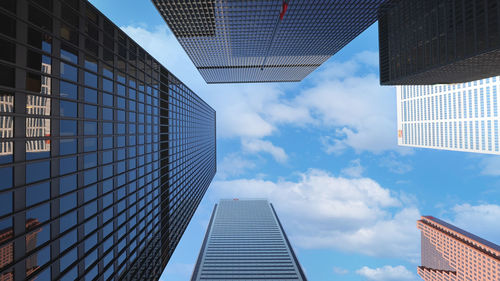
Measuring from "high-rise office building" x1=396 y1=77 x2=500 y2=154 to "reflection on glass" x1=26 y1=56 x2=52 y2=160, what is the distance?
194 meters

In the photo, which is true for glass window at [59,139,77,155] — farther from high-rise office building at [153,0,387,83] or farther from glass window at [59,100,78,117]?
high-rise office building at [153,0,387,83]

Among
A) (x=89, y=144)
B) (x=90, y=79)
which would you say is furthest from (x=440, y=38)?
(x=89, y=144)

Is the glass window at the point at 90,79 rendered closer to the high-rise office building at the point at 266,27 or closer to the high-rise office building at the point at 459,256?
the high-rise office building at the point at 266,27

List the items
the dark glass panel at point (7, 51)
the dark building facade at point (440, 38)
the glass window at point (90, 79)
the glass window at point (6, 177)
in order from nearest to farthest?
1. the glass window at point (6, 177)
2. the dark glass panel at point (7, 51)
3. the glass window at point (90, 79)
4. the dark building facade at point (440, 38)

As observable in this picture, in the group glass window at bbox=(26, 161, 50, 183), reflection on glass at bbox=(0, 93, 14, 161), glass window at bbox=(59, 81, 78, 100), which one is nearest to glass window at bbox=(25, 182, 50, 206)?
glass window at bbox=(26, 161, 50, 183)

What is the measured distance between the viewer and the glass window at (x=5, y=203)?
14.3 metres

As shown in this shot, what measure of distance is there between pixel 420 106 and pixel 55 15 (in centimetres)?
22610

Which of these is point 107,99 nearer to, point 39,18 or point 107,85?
point 107,85

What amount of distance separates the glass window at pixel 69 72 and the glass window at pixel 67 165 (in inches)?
281

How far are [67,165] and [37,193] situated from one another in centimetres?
370

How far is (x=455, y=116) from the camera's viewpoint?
159 metres

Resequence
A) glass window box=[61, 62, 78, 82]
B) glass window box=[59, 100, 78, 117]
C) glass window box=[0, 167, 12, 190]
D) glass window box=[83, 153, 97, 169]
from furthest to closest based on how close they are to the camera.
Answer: glass window box=[83, 153, 97, 169]
glass window box=[61, 62, 78, 82]
glass window box=[59, 100, 78, 117]
glass window box=[0, 167, 12, 190]

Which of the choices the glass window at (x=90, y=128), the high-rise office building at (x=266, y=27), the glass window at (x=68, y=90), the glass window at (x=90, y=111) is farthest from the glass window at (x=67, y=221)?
the high-rise office building at (x=266, y=27)

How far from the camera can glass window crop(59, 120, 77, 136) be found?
1966cm
